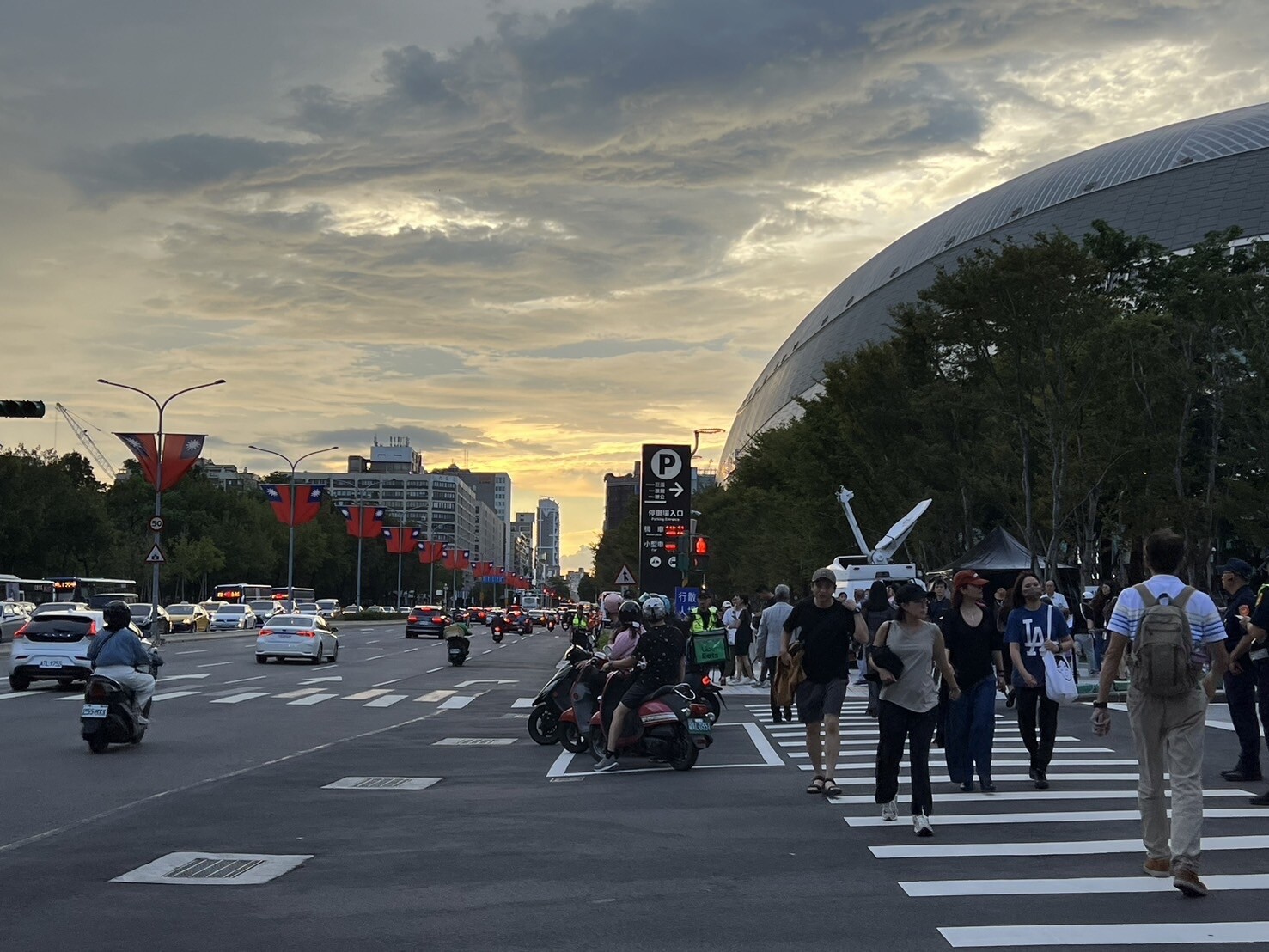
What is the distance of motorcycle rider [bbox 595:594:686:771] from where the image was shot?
607 inches

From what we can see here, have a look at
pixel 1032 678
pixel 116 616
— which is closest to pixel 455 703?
pixel 116 616

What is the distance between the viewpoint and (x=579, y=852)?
32.7 ft

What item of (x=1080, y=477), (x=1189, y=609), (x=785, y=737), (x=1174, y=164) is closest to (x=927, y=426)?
(x=1080, y=477)

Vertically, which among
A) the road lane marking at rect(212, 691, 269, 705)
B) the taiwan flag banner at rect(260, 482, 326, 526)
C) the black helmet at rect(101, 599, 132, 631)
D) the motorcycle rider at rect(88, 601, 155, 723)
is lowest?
the road lane marking at rect(212, 691, 269, 705)

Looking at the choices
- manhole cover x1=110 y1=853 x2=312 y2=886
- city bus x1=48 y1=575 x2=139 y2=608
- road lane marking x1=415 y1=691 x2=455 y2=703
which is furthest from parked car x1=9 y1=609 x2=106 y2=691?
city bus x1=48 y1=575 x2=139 y2=608

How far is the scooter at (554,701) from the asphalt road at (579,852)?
1.04 ft

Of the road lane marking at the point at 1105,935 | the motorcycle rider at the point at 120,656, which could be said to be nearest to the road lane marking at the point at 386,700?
the motorcycle rider at the point at 120,656

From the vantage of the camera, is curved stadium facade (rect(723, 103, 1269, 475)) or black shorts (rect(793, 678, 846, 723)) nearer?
black shorts (rect(793, 678, 846, 723))

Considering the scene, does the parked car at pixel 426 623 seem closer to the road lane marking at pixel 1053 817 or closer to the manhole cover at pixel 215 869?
the road lane marking at pixel 1053 817

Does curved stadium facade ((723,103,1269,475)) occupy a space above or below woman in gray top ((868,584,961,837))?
above

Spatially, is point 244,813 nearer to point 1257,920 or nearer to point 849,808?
point 849,808

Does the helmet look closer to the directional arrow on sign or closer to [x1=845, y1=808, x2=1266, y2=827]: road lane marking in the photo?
[x1=845, y1=808, x2=1266, y2=827]: road lane marking

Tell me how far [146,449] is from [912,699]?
1737 inches

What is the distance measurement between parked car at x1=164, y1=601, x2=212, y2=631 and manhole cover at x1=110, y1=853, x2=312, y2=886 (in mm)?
71251
